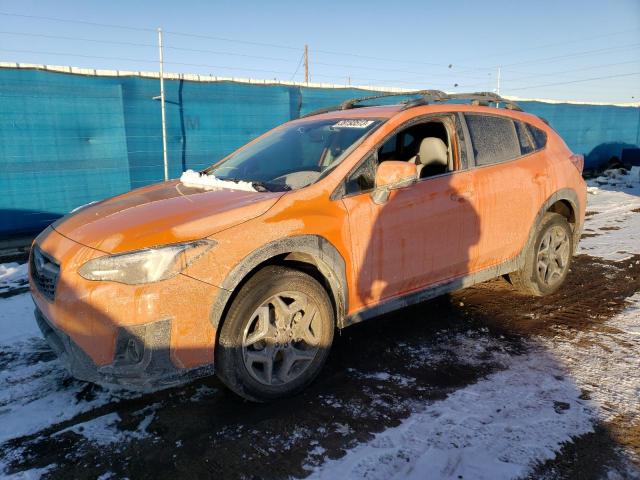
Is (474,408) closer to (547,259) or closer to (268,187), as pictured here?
(268,187)

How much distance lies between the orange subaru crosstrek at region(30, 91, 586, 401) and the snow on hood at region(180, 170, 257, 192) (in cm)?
2

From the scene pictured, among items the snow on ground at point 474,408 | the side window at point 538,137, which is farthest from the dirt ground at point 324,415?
the side window at point 538,137

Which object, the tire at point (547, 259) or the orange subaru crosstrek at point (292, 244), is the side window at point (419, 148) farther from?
the tire at point (547, 259)

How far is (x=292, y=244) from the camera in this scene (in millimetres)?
2893

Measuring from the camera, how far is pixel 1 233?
288 inches

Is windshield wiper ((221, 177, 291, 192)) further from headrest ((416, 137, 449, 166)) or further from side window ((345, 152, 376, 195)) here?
headrest ((416, 137, 449, 166))

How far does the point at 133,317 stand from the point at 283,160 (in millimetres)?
1767

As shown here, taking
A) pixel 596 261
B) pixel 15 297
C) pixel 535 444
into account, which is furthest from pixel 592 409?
pixel 15 297

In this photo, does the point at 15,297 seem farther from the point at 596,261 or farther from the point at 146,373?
the point at 596,261

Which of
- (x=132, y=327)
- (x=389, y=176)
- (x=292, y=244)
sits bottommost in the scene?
(x=132, y=327)

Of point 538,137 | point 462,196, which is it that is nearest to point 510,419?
point 462,196

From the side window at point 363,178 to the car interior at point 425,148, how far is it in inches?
15.2

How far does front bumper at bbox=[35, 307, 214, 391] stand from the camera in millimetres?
2471

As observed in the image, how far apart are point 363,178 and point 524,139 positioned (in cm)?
208
